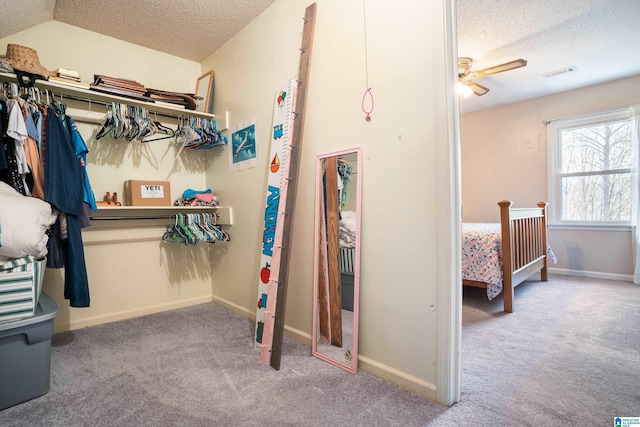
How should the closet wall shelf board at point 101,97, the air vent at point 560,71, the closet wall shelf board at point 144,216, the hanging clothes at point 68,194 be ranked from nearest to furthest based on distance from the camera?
1. the hanging clothes at point 68,194
2. the closet wall shelf board at point 101,97
3. the closet wall shelf board at point 144,216
4. the air vent at point 560,71

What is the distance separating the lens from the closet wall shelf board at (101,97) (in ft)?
7.29

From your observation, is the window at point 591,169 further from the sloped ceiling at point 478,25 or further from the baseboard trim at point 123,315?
the baseboard trim at point 123,315

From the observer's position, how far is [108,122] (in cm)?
247

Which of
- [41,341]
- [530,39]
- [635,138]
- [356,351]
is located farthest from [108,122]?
[635,138]

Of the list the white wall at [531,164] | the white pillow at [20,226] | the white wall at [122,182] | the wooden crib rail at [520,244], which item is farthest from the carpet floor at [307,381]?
the white wall at [531,164]

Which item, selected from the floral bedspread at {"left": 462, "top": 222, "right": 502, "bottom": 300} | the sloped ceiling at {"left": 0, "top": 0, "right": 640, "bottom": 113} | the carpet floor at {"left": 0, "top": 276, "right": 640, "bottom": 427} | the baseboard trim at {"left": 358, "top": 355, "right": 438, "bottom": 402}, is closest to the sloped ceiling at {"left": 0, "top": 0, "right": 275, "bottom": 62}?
the sloped ceiling at {"left": 0, "top": 0, "right": 640, "bottom": 113}

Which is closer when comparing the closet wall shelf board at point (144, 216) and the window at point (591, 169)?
the closet wall shelf board at point (144, 216)

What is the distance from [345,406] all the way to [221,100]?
9.07ft

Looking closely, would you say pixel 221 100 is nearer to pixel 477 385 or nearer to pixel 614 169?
pixel 477 385

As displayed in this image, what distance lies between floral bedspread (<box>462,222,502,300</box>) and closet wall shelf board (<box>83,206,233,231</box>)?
229 centimetres

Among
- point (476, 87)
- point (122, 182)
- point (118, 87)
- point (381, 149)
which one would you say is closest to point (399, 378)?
point (381, 149)

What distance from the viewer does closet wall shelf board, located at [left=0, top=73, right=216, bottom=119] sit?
2223 millimetres

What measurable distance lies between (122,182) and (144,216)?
0.35 metres

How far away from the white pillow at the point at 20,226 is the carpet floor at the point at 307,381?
2.47 feet
